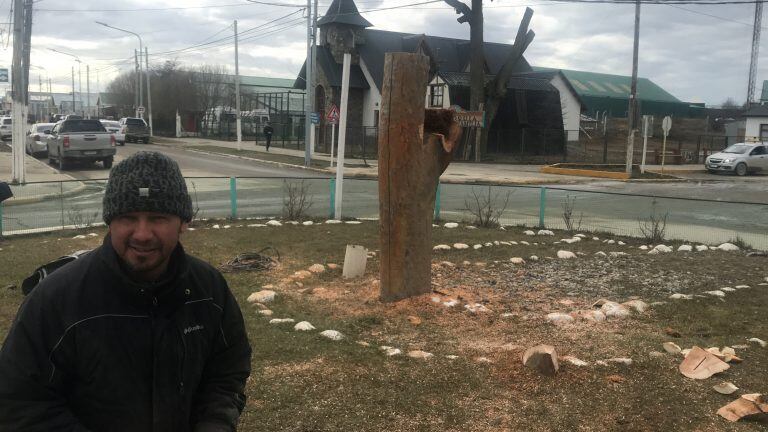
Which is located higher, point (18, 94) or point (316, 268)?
point (18, 94)

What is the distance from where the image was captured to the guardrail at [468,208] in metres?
11.3

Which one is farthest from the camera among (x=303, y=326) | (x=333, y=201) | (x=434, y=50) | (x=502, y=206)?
(x=434, y=50)

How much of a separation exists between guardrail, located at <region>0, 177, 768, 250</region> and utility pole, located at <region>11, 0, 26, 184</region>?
15.6ft

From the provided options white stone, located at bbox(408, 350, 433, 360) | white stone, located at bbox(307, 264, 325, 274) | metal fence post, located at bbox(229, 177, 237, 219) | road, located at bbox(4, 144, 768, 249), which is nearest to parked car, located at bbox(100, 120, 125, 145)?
road, located at bbox(4, 144, 768, 249)

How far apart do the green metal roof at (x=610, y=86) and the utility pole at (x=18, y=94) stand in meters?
54.7

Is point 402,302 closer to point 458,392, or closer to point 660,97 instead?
point 458,392

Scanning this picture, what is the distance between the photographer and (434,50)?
138 feet

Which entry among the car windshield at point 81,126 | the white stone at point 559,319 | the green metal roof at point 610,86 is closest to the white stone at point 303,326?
the white stone at point 559,319

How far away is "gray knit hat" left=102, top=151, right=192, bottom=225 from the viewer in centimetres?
202

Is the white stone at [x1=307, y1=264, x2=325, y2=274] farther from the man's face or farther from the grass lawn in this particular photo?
the man's face

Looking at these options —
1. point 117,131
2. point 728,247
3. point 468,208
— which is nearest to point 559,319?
point 728,247

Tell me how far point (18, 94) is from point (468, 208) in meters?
12.9

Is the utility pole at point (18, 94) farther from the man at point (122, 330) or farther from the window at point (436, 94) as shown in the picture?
the window at point (436, 94)

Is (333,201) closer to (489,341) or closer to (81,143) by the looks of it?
(489,341)
